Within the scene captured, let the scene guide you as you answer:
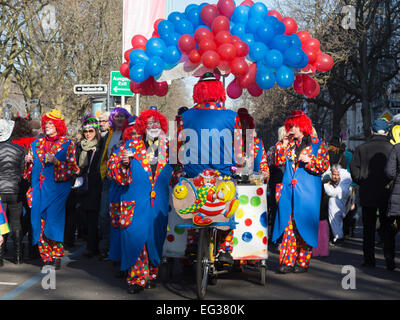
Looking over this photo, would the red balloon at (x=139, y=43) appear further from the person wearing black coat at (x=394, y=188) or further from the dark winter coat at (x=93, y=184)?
the person wearing black coat at (x=394, y=188)

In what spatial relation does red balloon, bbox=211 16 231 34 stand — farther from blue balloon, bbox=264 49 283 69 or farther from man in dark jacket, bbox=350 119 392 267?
man in dark jacket, bbox=350 119 392 267

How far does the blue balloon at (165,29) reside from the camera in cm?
870

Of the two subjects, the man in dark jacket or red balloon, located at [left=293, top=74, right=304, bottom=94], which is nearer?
the man in dark jacket

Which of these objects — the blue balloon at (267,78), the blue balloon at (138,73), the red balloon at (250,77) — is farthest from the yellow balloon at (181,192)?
the red balloon at (250,77)

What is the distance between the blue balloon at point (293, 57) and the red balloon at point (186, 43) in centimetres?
112

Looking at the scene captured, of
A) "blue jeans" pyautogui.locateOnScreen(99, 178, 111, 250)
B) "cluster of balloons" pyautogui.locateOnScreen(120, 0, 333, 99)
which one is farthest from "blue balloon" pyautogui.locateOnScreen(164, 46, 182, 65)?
"blue jeans" pyautogui.locateOnScreen(99, 178, 111, 250)

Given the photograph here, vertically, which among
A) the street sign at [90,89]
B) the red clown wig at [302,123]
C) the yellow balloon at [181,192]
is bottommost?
the yellow balloon at [181,192]

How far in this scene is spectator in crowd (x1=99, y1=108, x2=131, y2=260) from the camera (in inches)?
380

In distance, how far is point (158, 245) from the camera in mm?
7395

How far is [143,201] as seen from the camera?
23.8ft

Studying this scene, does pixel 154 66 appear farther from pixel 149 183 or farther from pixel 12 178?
pixel 12 178

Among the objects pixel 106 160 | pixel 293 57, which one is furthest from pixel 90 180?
pixel 293 57

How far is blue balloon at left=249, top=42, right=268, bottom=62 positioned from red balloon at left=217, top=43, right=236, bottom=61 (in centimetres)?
36
